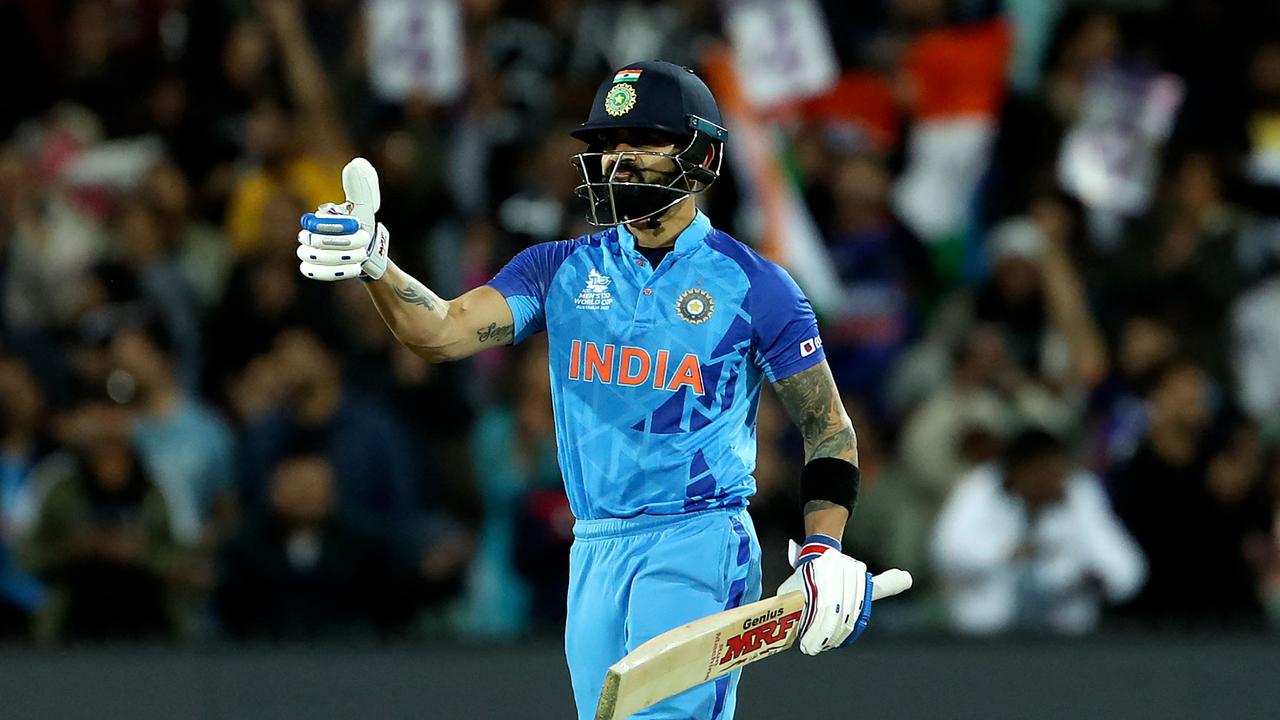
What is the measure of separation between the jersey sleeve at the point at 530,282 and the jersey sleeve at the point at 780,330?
0.65 meters

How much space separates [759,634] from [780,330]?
938 mm

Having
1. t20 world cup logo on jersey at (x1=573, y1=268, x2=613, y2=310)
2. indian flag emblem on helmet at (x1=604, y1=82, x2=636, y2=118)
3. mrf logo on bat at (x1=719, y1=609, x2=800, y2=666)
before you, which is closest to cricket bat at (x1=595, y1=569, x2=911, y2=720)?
mrf logo on bat at (x1=719, y1=609, x2=800, y2=666)

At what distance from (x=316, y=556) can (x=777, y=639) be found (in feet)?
14.4

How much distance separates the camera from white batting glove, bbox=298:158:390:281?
5.66 m

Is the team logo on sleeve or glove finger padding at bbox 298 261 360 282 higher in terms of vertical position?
glove finger padding at bbox 298 261 360 282

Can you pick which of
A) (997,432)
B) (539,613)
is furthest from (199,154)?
(997,432)

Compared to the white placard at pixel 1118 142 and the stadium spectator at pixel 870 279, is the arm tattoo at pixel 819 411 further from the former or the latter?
the white placard at pixel 1118 142

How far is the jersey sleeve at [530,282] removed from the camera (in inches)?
249

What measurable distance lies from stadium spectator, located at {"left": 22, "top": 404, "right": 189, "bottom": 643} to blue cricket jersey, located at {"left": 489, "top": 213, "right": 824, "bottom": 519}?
4.29m

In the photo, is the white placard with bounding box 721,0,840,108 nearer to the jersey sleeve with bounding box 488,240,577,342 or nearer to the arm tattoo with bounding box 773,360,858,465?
the jersey sleeve with bounding box 488,240,577,342

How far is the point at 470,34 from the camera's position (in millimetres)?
12922

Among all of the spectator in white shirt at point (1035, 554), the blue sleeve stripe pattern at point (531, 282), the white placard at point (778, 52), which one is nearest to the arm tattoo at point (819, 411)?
the blue sleeve stripe pattern at point (531, 282)

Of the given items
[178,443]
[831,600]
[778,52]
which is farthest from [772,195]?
[831,600]

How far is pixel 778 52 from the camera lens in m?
12.5
